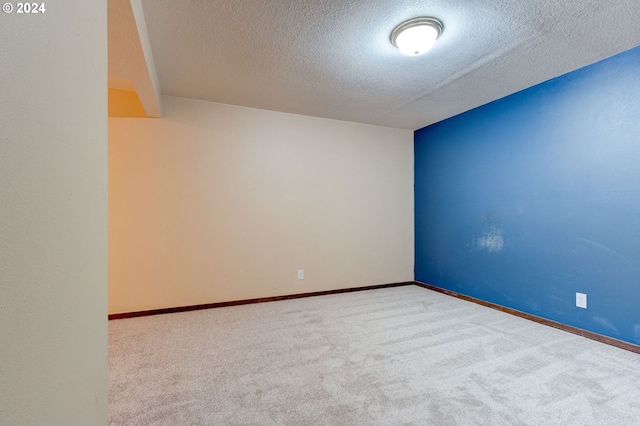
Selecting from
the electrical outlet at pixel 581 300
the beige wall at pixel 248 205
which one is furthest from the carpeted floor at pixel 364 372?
the beige wall at pixel 248 205

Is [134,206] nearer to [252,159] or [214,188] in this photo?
[214,188]

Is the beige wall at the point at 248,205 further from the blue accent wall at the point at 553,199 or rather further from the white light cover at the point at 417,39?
the white light cover at the point at 417,39

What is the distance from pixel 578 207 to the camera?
2.56m

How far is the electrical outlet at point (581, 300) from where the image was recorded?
250cm

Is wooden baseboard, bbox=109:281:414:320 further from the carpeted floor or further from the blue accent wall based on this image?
the blue accent wall

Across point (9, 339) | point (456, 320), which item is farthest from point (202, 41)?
point (456, 320)

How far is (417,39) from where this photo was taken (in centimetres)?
199

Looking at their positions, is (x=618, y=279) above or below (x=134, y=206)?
below

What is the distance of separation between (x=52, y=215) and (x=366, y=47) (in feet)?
7.45

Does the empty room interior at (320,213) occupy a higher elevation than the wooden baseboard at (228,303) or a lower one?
higher

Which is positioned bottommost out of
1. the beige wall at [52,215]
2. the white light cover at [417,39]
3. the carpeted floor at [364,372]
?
the carpeted floor at [364,372]

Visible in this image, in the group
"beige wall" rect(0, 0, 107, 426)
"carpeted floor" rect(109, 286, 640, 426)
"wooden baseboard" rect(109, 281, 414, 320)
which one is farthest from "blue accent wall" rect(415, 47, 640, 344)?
"beige wall" rect(0, 0, 107, 426)

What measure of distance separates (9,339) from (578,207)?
11.7 feet

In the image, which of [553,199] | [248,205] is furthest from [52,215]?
[553,199]
